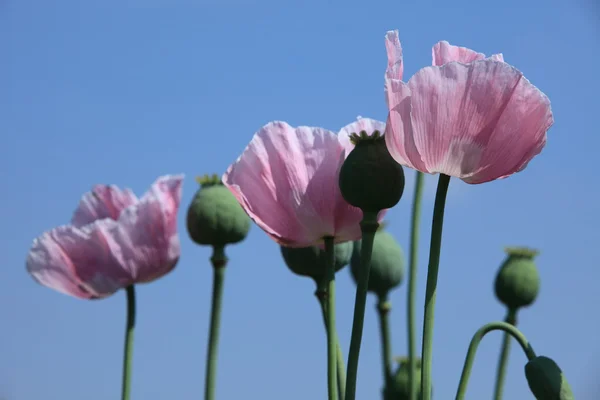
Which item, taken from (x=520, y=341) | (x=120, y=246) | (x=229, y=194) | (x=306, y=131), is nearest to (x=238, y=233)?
(x=229, y=194)

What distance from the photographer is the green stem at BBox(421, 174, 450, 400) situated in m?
1.10

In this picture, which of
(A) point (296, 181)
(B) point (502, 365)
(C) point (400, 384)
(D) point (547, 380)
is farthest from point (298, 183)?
(B) point (502, 365)

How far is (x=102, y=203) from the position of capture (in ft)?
6.15

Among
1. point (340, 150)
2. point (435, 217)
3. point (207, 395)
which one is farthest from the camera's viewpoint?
point (207, 395)

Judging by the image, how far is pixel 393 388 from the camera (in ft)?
5.76

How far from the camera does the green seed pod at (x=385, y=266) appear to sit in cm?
201

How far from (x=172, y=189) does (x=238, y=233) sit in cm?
16

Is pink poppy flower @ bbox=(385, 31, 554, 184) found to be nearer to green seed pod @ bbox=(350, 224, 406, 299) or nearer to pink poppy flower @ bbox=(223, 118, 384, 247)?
pink poppy flower @ bbox=(223, 118, 384, 247)

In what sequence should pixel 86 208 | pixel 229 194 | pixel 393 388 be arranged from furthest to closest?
1. pixel 86 208
2. pixel 393 388
3. pixel 229 194

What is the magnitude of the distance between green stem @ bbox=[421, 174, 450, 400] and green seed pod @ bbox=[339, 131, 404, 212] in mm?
55

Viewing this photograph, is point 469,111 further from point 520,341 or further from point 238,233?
point 238,233

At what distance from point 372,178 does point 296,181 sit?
0.21 meters

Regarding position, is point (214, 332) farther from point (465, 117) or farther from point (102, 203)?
point (465, 117)

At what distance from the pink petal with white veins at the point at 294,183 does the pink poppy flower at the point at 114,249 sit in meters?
0.40
